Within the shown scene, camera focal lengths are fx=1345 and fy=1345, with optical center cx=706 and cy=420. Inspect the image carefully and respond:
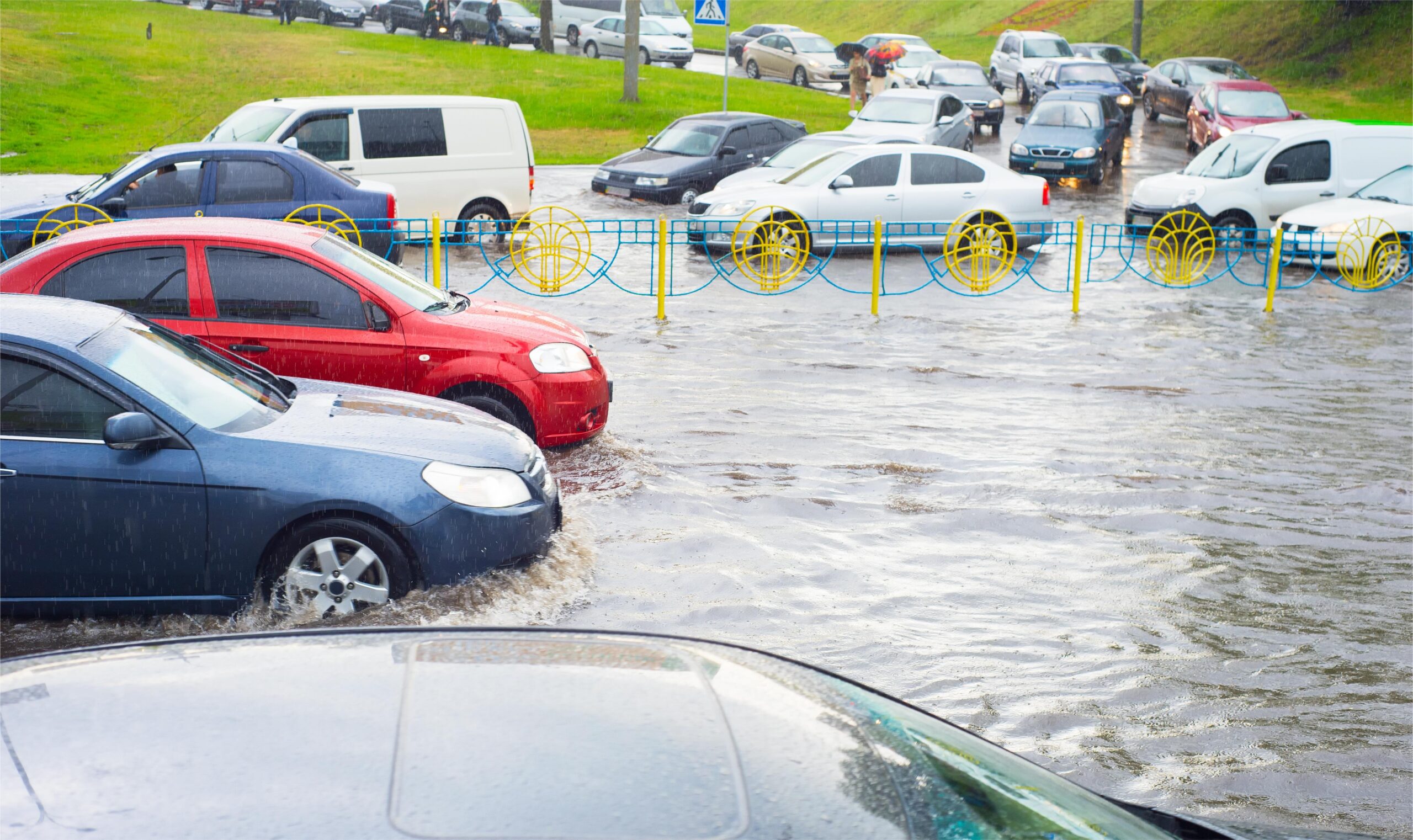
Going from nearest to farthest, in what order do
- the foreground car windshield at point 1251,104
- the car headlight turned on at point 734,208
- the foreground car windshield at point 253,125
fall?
the foreground car windshield at point 253,125 < the car headlight turned on at point 734,208 < the foreground car windshield at point 1251,104

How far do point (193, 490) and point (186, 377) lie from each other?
25.5 inches

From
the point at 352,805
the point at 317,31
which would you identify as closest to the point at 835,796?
the point at 352,805

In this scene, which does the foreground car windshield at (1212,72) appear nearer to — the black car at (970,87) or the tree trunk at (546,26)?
the black car at (970,87)

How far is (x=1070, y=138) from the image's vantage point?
24.8 metres

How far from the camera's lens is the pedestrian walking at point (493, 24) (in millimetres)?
41625

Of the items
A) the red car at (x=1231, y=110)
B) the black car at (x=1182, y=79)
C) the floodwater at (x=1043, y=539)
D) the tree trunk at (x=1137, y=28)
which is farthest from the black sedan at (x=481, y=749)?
the tree trunk at (x=1137, y=28)

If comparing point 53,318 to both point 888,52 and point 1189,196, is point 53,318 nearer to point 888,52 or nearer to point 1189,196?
point 1189,196

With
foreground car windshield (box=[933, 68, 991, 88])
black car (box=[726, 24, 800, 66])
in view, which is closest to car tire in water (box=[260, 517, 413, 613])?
foreground car windshield (box=[933, 68, 991, 88])

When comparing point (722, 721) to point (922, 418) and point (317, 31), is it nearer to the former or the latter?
point (922, 418)

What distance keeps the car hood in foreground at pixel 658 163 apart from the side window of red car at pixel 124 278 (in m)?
13.0

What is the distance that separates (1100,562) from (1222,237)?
486 inches

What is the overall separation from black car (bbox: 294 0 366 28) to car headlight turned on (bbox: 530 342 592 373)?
40.6 metres

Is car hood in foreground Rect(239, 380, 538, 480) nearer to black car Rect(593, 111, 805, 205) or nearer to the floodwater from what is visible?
the floodwater

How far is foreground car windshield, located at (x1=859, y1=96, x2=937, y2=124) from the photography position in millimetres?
24016
